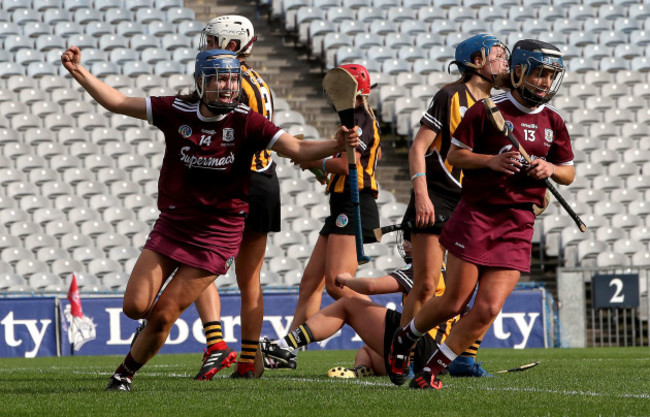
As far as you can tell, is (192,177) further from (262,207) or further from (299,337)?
(299,337)

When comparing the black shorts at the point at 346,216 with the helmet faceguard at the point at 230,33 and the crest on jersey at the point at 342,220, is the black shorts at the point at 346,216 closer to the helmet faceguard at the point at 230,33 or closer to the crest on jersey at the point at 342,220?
the crest on jersey at the point at 342,220

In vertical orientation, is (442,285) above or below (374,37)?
below

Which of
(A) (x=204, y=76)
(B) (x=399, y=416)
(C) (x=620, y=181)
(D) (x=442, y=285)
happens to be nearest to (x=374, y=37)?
(C) (x=620, y=181)

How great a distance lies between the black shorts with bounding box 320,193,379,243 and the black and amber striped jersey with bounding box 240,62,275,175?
0.90 meters

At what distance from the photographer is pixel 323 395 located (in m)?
5.17

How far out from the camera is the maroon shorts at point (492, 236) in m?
5.27

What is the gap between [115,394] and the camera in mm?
5324

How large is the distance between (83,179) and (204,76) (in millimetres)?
10484

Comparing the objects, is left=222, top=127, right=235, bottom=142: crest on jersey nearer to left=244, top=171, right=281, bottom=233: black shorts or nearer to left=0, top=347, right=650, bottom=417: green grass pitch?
left=244, top=171, right=281, bottom=233: black shorts

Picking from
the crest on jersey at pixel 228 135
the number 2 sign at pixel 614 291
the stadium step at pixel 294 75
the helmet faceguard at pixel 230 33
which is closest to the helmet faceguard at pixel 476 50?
the helmet faceguard at pixel 230 33

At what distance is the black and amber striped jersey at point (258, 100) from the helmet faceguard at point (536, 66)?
1838 millimetres

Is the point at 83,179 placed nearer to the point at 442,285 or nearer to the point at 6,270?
the point at 6,270

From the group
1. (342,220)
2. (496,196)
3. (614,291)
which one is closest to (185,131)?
(496,196)

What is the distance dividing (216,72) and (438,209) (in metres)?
1.78
